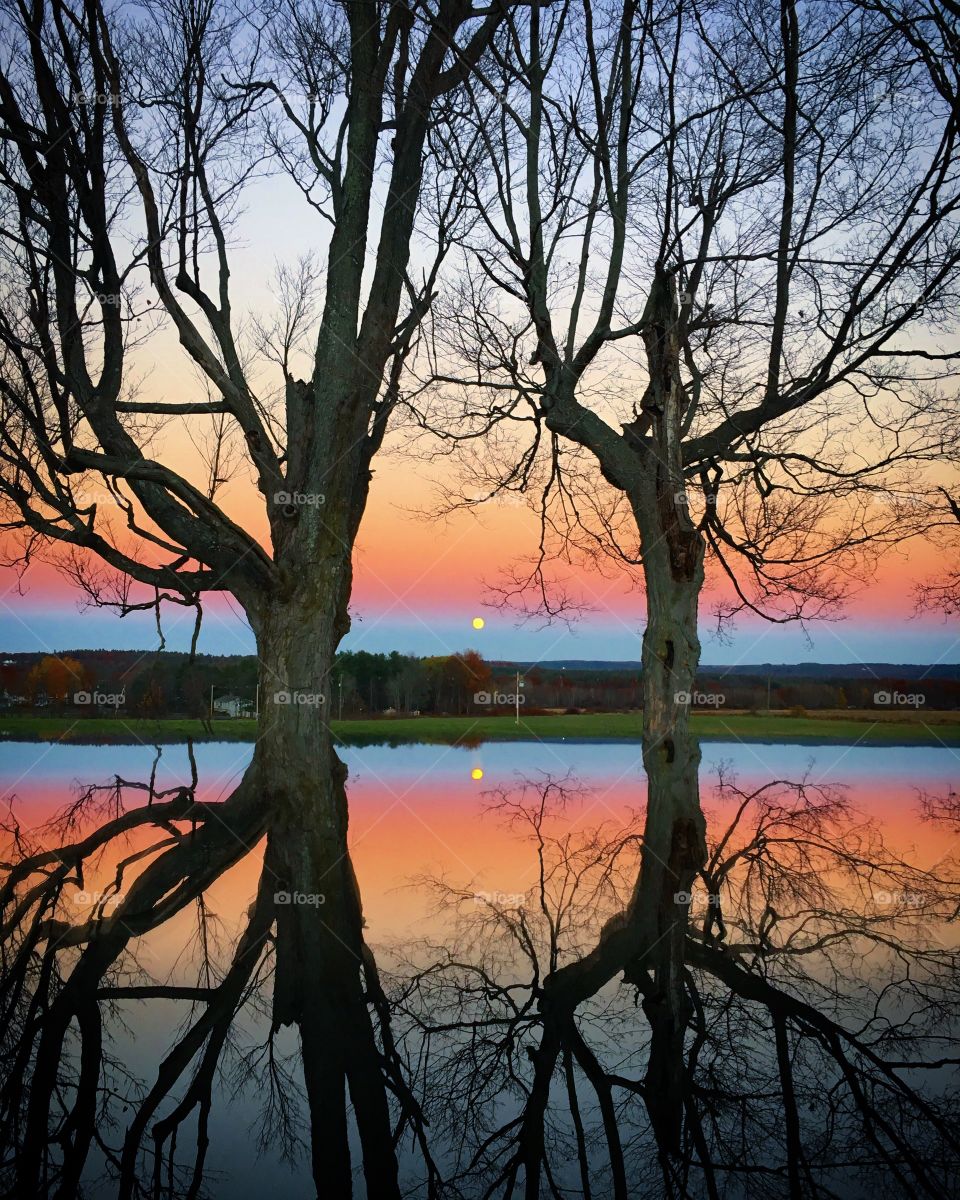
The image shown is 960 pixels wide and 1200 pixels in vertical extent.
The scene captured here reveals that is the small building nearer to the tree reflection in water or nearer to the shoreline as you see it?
the shoreline

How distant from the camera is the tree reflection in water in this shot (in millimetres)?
2578

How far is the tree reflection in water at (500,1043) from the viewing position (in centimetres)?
258

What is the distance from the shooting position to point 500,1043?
3.40 m

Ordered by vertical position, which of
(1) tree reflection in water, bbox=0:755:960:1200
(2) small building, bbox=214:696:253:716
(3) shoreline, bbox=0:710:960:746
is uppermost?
(2) small building, bbox=214:696:253:716

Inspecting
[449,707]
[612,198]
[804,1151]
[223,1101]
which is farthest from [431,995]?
[449,707]

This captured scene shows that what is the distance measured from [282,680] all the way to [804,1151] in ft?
32.2

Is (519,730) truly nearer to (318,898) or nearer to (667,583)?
(667,583)

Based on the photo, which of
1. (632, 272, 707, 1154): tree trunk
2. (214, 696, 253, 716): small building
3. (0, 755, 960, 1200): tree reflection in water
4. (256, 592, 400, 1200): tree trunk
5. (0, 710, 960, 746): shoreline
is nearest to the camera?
(0, 755, 960, 1200): tree reflection in water

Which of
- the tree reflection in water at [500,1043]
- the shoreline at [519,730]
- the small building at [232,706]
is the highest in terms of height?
the small building at [232,706]

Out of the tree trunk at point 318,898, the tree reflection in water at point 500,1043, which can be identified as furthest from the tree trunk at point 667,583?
the tree reflection in water at point 500,1043

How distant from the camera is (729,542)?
13828mm

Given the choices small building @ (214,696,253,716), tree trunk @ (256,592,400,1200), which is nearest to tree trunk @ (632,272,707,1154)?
tree trunk @ (256,592,400,1200)

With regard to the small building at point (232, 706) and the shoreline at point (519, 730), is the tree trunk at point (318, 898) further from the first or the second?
the small building at point (232, 706)

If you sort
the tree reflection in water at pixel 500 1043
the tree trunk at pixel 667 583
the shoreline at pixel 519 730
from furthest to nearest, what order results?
the shoreline at pixel 519 730 < the tree trunk at pixel 667 583 < the tree reflection in water at pixel 500 1043
